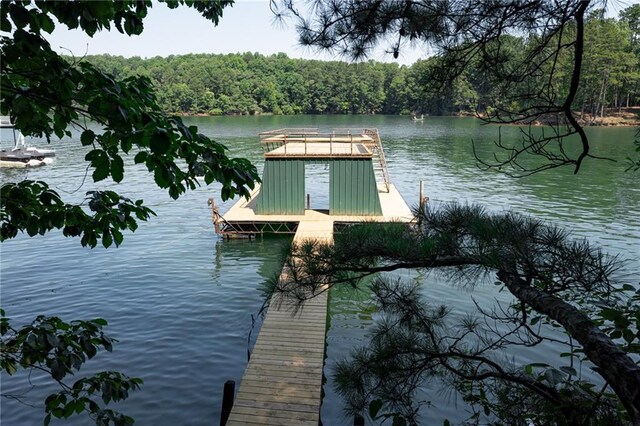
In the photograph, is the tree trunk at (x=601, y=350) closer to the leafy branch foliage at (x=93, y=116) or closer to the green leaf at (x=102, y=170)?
the leafy branch foliage at (x=93, y=116)

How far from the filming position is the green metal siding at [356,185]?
57.8 ft

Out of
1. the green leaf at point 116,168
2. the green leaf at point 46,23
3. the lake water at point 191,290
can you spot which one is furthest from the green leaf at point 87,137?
the lake water at point 191,290

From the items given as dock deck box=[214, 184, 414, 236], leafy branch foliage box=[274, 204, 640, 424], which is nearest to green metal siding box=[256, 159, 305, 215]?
dock deck box=[214, 184, 414, 236]

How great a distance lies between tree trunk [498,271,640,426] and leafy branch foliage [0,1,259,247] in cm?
205

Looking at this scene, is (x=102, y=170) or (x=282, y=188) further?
(x=282, y=188)

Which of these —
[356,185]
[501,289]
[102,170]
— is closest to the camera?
[102,170]

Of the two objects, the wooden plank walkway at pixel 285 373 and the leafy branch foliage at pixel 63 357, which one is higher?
the leafy branch foliage at pixel 63 357

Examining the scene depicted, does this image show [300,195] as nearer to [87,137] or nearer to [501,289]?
[501,289]

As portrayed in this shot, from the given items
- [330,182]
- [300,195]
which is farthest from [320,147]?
[300,195]

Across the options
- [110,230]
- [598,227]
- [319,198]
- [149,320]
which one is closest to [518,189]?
[598,227]

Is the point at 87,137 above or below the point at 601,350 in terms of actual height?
above

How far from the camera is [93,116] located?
2.35 metres

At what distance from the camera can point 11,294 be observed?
1270 cm

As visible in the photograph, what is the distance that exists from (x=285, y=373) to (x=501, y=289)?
4453mm
